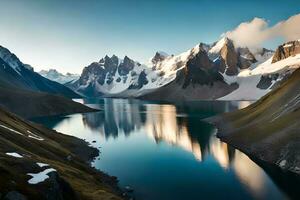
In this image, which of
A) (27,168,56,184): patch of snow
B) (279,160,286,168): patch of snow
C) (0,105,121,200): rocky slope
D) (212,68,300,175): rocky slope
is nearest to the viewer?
(0,105,121,200): rocky slope

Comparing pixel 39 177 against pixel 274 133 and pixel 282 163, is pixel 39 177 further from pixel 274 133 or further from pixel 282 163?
pixel 274 133

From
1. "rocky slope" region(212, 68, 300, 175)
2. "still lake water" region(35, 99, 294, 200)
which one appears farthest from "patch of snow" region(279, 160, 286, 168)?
"still lake water" region(35, 99, 294, 200)

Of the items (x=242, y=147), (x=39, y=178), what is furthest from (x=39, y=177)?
(x=242, y=147)

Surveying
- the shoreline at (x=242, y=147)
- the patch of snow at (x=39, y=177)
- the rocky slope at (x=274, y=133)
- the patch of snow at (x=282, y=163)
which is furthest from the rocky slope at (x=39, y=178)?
the rocky slope at (x=274, y=133)

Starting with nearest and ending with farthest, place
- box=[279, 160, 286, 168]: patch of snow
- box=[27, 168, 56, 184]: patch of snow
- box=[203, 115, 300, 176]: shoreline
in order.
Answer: box=[27, 168, 56, 184]: patch of snow → box=[279, 160, 286, 168]: patch of snow → box=[203, 115, 300, 176]: shoreline

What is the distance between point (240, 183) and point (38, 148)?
4391 cm

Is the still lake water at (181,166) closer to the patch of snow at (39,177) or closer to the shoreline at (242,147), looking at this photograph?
the shoreline at (242,147)

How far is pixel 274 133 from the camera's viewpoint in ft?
331

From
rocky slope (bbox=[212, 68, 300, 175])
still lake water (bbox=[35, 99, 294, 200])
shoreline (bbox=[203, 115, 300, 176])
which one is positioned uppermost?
rocky slope (bbox=[212, 68, 300, 175])

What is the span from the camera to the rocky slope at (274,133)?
285 feet

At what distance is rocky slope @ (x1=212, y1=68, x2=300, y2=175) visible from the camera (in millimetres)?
86844

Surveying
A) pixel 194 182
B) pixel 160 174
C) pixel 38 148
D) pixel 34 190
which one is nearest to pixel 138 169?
pixel 160 174

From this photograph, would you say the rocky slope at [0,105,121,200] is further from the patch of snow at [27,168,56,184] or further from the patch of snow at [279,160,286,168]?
the patch of snow at [279,160,286,168]

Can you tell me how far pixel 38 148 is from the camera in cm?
7450
